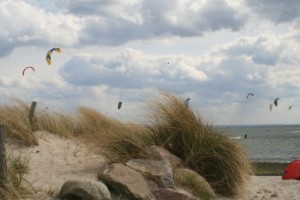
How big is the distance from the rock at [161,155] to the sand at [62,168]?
37.7 inches

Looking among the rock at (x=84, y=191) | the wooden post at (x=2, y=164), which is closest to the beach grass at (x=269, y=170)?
the rock at (x=84, y=191)

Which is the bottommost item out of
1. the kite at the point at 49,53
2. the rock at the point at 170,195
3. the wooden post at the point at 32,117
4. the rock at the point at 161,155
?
the rock at the point at 170,195

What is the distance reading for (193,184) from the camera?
918cm

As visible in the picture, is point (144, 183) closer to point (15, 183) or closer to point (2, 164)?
point (15, 183)

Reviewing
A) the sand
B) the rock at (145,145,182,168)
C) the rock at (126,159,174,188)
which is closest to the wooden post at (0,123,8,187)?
Result: the sand

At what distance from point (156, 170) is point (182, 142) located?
5.06ft

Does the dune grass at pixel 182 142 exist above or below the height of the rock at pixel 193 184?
above

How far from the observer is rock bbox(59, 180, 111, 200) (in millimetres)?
7414

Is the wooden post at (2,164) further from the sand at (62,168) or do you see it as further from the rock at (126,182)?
the rock at (126,182)

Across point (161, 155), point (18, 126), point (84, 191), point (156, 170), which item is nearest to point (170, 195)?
point (156, 170)

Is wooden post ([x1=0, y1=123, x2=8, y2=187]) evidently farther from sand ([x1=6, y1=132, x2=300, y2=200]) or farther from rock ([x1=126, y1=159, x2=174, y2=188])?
rock ([x1=126, y1=159, x2=174, y2=188])

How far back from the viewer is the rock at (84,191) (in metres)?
7.41

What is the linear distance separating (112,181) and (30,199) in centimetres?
133

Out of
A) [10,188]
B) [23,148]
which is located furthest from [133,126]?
[10,188]
